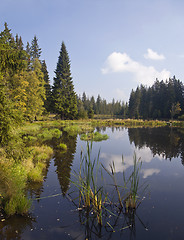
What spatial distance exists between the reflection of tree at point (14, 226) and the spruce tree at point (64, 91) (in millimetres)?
35329

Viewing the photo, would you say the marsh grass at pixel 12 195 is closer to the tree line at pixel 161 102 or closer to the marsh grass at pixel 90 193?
the marsh grass at pixel 90 193

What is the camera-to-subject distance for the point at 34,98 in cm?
2873

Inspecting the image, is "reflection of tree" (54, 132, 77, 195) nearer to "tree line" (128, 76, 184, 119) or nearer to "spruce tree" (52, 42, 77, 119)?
"spruce tree" (52, 42, 77, 119)

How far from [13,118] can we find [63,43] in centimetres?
4307

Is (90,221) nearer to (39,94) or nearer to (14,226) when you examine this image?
(14,226)

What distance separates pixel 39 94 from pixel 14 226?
3186cm

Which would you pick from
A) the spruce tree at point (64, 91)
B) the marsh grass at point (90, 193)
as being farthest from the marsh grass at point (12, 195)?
the spruce tree at point (64, 91)

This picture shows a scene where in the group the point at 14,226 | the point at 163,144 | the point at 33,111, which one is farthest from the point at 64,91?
the point at 14,226

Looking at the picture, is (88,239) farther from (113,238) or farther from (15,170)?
(15,170)

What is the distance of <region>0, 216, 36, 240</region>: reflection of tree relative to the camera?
430cm

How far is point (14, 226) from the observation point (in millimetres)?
4617

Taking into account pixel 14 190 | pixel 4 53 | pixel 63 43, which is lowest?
pixel 14 190

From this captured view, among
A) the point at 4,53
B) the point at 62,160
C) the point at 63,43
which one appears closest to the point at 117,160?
the point at 62,160

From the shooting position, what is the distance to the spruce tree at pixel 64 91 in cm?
4041
